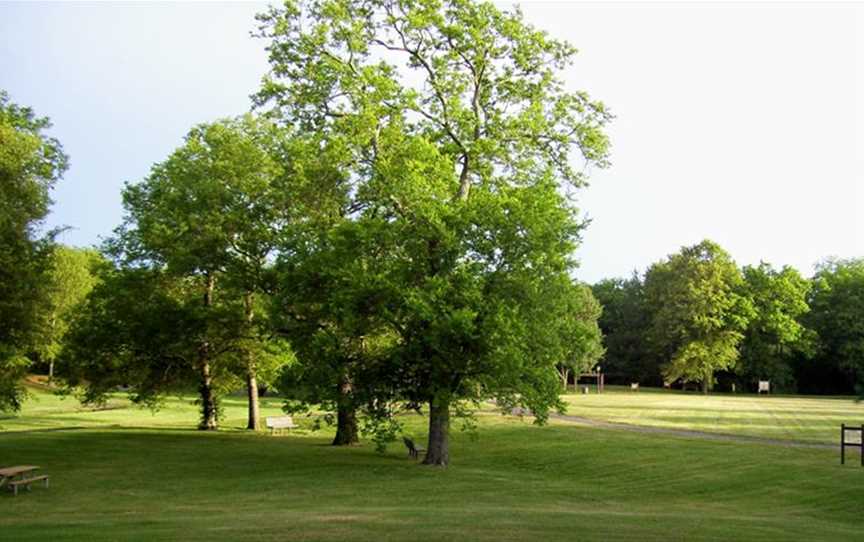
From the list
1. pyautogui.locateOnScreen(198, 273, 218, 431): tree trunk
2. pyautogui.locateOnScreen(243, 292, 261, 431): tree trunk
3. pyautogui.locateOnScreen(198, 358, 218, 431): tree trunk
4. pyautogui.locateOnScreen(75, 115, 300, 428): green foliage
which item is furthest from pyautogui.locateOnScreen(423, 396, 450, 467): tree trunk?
pyautogui.locateOnScreen(198, 358, 218, 431): tree trunk

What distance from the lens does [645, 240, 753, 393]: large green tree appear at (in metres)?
91.8

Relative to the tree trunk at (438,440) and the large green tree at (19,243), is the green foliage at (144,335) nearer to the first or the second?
the large green tree at (19,243)

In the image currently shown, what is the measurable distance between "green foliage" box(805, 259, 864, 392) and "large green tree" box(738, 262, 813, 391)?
10.1 feet

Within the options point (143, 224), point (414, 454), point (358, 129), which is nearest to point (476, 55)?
point (358, 129)

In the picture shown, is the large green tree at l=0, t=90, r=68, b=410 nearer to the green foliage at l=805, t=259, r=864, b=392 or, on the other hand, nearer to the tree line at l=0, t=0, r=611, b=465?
the tree line at l=0, t=0, r=611, b=465

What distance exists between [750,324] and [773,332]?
9.08 feet

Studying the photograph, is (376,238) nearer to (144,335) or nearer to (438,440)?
(438,440)

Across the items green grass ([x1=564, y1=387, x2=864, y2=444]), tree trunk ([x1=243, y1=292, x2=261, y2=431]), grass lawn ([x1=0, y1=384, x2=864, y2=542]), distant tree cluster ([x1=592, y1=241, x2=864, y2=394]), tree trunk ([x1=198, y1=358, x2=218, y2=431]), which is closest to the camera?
grass lawn ([x1=0, y1=384, x2=864, y2=542])

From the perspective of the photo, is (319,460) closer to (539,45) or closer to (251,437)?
(251,437)

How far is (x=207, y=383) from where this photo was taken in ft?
136

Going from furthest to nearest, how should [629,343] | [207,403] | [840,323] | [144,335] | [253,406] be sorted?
[629,343] < [840,323] < [253,406] < [207,403] < [144,335]

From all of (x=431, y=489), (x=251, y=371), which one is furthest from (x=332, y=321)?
(x=251, y=371)

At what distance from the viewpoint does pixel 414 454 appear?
99.1 feet

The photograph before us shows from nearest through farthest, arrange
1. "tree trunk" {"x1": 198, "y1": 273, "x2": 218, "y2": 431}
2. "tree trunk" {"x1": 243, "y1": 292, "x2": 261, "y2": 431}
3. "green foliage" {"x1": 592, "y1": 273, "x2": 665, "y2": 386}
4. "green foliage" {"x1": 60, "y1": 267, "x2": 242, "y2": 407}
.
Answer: "green foliage" {"x1": 60, "y1": 267, "x2": 242, "y2": 407} → "tree trunk" {"x1": 243, "y1": 292, "x2": 261, "y2": 431} → "tree trunk" {"x1": 198, "y1": 273, "x2": 218, "y2": 431} → "green foliage" {"x1": 592, "y1": 273, "x2": 665, "y2": 386}
